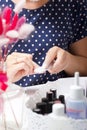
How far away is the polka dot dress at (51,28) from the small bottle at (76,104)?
0.37 metres

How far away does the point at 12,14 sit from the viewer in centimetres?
55

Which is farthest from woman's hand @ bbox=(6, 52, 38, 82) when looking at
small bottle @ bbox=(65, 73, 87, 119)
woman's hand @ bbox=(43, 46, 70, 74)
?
small bottle @ bbox=(65, 73, 87, 119)

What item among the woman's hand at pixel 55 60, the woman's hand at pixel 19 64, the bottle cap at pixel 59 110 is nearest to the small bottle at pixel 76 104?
the bottle cap at pixel 59 110

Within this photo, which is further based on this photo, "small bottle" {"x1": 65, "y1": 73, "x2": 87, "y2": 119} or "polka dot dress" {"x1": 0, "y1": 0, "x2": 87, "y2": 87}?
"polka dot dress" {"x1": 0, "y1": 0, "x2": 87, "y2": 87}

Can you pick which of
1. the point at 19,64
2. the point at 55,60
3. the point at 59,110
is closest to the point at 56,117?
the point at 59,110

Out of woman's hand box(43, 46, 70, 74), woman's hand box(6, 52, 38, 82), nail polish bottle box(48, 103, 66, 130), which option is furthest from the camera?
woman's hand box(43, 46, 70, 74)

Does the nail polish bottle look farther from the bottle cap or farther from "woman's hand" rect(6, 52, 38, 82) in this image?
"woman's hand" rect(6, 52, 38, 82)

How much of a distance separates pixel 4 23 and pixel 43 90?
0.62 feet

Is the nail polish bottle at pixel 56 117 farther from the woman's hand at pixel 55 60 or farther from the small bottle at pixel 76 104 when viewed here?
the woman's hand at pixel 55 60

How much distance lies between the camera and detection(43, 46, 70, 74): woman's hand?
0.83m

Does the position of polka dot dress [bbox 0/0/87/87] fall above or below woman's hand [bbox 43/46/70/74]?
above

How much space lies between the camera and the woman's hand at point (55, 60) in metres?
0.83

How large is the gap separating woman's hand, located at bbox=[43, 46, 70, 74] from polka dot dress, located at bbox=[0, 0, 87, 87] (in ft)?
0.11

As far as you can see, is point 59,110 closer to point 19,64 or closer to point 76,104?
point 76,104
